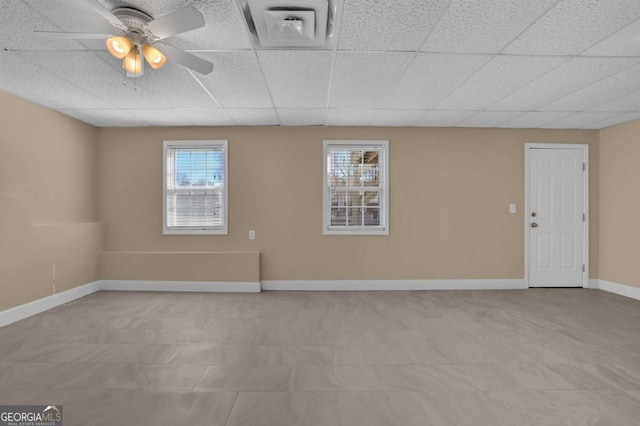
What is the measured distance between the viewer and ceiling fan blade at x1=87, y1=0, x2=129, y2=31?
1.63 m

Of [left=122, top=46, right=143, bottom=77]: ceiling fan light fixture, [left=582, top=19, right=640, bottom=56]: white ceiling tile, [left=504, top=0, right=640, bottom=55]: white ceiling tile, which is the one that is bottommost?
[left=122, top=46, right=143, bottom=77]: ceiling fan light fixture

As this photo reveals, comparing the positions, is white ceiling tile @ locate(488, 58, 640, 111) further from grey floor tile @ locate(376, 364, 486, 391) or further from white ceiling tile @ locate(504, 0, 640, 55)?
grey floor tile @ locate(376, 364, 486, 391)

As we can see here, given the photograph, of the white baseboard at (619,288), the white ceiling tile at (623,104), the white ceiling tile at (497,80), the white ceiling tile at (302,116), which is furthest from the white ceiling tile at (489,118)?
the white baseboard at (619,288)

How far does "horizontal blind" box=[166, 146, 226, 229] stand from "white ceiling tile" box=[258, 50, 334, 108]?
166 centimetres

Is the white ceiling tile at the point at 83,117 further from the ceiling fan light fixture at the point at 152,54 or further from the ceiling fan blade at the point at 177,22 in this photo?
the ceiling fan blade at the point at 177,22

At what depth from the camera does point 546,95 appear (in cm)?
330

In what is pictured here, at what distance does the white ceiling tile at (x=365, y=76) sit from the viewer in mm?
2541

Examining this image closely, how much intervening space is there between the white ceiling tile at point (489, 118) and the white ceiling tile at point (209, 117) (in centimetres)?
338

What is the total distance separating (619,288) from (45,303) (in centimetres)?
776

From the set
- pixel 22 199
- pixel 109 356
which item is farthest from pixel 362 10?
pixel 22 199

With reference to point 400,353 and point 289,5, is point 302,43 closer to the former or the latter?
point 289,5

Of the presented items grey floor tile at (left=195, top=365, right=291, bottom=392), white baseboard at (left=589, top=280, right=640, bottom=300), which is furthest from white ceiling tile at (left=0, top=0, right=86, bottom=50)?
white baseboard at (left=589, top=280, right=640, bottom=300)

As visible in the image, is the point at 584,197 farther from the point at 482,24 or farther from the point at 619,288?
the point at 482,24

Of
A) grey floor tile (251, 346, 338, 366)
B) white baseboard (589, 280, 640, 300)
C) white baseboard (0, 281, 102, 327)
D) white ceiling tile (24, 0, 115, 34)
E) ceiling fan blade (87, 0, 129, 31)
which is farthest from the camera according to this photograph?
white baseboard (589, 280, 640, 300)
